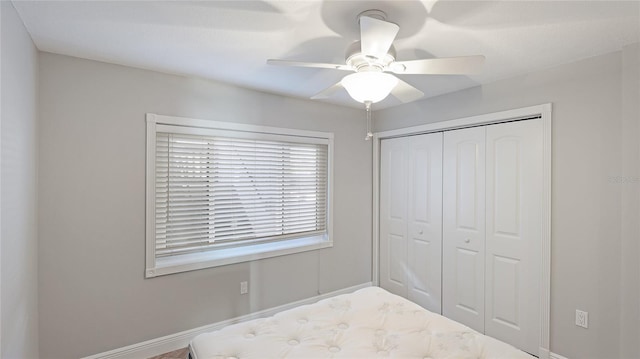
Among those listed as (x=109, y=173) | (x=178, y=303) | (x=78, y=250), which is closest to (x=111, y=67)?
(x=109, y=173)

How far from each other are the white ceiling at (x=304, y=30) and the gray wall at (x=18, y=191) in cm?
21

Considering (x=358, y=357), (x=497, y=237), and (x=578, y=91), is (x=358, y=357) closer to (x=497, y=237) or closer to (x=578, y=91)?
(x=497, y=237)

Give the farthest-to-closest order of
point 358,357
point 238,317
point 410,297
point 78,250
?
1. point 410,297
2. point 238,317
3. point 78,250
4. point 358,357

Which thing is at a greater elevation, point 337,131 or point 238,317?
point 337,131

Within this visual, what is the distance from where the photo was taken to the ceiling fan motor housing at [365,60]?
151 cm

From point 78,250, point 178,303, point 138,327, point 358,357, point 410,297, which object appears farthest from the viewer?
point 410,297

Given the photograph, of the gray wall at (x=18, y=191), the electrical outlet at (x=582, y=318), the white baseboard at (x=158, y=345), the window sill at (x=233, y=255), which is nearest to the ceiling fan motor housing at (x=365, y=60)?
the gray wall at (x=18, y=191)

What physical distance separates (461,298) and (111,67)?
3581 mm

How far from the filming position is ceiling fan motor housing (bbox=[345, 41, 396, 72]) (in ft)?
4.96

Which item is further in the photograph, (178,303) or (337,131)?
(337,131)

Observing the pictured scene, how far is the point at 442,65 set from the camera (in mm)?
1530

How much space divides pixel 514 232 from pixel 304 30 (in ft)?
7.63

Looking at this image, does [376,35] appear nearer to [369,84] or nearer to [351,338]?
[369,84]

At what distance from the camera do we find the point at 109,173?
2.30 metres
